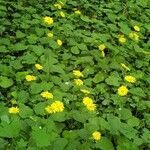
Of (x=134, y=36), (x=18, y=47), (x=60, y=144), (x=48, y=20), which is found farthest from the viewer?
(x=134, y=36)

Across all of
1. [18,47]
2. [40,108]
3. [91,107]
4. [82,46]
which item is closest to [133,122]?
[91,107]

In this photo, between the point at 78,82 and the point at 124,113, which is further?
the point at 78,82

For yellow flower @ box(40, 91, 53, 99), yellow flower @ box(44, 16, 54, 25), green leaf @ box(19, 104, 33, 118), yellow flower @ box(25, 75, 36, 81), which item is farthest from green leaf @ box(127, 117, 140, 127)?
yellow flower @ box(44, 16, 54, 25)

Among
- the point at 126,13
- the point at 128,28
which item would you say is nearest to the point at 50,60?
the point at 128,28

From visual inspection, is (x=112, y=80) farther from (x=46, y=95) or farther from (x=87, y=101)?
(x=46, y=95)

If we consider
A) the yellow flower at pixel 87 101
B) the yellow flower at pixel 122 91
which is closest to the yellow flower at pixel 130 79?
the yellow flower at pixel 122 91

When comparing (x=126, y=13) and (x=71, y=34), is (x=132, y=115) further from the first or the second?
(x=126, y=13)

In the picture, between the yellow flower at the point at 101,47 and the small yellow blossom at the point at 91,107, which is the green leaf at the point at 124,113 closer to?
the small yellow blossom at the point at 91,107

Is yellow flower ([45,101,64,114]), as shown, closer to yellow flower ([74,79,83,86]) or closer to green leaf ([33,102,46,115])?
green leaf ([33,102,46,115])
